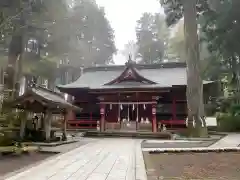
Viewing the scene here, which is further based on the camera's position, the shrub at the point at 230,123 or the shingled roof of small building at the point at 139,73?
the shingled roof of small building at the point at 139,73

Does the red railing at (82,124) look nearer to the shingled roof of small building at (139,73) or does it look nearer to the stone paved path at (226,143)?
the shingled roof of small building at (139,73)

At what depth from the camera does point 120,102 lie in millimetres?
22328

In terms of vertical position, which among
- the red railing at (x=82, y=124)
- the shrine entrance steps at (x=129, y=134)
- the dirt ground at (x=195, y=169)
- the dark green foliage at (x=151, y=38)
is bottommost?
the dirt ground at (x=195, y=169)

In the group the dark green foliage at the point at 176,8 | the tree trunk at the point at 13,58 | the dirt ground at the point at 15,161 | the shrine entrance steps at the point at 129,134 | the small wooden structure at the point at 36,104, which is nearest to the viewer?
the dirt ground at the point at 15,161

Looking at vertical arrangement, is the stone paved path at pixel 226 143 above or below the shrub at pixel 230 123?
below

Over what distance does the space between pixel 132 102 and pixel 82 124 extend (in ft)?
15.9

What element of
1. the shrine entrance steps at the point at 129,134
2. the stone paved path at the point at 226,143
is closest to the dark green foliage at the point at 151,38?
the shrine entrance steps at the point at 129,134

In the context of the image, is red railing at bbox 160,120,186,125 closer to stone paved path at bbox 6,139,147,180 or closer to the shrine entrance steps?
the shrine entrance steps

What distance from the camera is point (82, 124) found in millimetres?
23516

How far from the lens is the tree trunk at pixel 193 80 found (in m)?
17.9

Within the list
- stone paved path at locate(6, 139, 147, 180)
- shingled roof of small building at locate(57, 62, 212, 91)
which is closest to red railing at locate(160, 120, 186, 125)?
shingled roof of small building at locate(57, 62, 212, 91)

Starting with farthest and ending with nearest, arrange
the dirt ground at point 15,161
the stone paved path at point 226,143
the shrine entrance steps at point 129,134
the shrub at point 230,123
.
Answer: the shrub at point 230,123, the shrine entrance steps at point 129,134, the stone paved path at point 226,143, the dirt ground at point 15,161

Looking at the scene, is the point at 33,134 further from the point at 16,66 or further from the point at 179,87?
the point at 179,87

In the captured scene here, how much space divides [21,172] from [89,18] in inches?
1753
